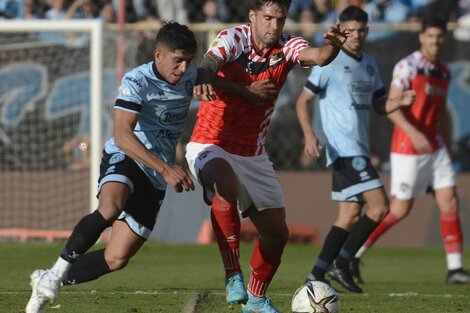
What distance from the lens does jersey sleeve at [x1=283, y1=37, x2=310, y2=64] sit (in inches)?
317

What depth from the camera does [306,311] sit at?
295 inches

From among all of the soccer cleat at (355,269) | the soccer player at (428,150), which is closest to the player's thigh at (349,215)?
the soccer cleat at (355,269)

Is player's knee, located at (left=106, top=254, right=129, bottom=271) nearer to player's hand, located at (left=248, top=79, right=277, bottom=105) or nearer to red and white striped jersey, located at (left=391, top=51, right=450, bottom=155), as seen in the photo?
player's hand, located at (left=248, top=79, right=277, bottom=105)

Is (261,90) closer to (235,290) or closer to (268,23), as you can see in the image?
(268,23)

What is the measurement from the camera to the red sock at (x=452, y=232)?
1159cm

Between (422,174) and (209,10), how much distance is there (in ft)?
22.3

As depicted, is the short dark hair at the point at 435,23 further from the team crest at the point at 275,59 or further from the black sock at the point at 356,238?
the team crest at the point at 275,59

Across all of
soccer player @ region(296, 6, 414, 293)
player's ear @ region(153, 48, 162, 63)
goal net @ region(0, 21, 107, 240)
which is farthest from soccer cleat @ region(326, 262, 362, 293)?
goal net @ region(0, 21, 107, 240)

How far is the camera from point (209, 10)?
1772 centimetres

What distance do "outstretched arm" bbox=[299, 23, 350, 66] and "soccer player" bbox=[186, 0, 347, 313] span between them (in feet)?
0.07

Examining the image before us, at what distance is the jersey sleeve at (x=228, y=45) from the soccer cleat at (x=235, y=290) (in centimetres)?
155

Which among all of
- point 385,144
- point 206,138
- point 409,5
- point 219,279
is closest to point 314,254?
point 385,144

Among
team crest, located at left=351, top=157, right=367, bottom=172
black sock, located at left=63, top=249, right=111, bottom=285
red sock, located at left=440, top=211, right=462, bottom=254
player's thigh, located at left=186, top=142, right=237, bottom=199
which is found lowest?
red sock, located at left=440, top=211, right=462, bottom=254

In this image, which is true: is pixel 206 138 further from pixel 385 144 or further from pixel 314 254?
pixel 385 144
